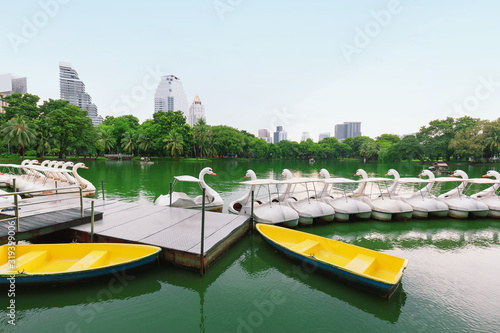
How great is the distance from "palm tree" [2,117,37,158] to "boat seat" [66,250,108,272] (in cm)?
4841

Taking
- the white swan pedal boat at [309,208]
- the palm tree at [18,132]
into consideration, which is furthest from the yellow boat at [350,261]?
the palm tree at [18,132]

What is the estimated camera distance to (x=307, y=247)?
23.3 ft

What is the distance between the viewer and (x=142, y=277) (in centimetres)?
627

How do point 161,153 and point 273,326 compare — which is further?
point 161,153

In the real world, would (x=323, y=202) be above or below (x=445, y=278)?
above

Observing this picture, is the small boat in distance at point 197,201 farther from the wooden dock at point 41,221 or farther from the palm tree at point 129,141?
the palm tree at point 129,141

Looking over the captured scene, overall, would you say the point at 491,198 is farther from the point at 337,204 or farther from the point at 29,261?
the point at 29,261

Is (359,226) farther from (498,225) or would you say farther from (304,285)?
(498,225)

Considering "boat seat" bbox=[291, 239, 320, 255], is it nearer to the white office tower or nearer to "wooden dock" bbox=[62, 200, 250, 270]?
"wooden dock" bbox=[62, 200, 250, 270]

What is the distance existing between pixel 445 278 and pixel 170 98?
11507 cm

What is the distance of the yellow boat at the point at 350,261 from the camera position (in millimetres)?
5469

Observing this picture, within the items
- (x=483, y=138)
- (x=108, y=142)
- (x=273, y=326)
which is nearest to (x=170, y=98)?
(x=108, y=142)

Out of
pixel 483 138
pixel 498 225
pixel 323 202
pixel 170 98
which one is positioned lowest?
pixel 498 225

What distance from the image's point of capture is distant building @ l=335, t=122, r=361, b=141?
179375 mm
